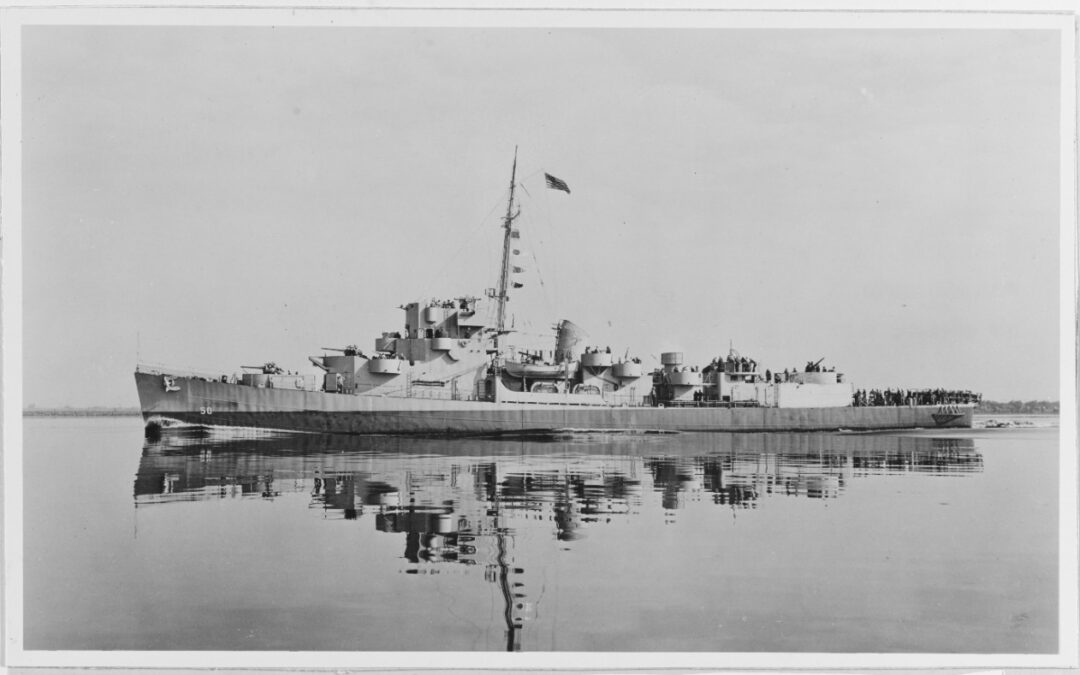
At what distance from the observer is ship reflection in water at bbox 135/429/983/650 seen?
9.37 meters

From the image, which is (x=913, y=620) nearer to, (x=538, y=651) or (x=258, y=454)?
(x=538, y=651)

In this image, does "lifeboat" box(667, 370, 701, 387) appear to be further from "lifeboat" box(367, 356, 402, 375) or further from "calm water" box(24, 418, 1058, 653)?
"calm water" box(24, 418, 1058, 653)

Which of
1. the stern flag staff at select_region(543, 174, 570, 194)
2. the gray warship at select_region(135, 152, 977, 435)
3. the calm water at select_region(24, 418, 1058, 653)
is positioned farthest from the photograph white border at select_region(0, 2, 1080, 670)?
the gray warship at select_region(135, 152, 977, 435)

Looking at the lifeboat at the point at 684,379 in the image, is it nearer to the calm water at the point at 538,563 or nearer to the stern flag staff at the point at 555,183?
the stern flag staff at the point at 555,183

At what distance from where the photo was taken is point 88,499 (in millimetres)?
12422

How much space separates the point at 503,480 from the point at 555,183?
725 cm

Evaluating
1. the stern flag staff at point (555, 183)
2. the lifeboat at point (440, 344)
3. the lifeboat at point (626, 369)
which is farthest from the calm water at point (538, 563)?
the lifeboat at point (626, 369)

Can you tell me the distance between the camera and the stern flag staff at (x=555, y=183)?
1786 cm

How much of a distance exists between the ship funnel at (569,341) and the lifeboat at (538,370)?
0.63 meters

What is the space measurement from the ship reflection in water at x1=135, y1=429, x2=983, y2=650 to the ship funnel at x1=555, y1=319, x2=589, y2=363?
Answer: 6190 millimetres

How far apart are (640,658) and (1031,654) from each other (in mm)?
4156

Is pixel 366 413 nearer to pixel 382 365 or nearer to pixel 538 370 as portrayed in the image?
pixel 382 365

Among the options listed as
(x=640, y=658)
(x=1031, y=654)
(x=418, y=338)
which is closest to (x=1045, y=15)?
(x=1031, y=654)

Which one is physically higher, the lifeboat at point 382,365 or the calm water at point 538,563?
the lifeboat at point 382,365
